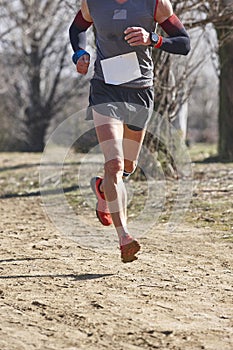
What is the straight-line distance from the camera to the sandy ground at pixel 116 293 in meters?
3.13

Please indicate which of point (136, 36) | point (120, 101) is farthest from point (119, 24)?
point (120, 101)

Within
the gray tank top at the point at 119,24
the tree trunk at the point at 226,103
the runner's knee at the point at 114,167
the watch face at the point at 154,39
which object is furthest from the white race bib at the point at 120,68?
the tree trunk at the point at 226,103

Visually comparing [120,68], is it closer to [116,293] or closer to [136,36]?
Result: [136,36]

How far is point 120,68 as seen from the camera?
450 cm

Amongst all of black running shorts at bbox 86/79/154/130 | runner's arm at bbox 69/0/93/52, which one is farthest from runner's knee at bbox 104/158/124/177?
runner's arm at bbox 69/0/93/52

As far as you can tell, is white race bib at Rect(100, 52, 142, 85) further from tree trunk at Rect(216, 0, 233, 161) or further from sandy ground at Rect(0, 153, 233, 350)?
tree trunk at Rect(216, 0, 233, 161)

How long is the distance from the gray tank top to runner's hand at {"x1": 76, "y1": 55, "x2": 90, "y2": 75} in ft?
0.25

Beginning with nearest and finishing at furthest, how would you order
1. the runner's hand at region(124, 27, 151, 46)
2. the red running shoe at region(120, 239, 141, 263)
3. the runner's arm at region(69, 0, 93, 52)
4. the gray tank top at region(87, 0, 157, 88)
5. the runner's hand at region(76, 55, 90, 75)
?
the red running shoe at region(120, 239, 141, 263), the runner's hand at region(124, 27, 151, 46), the gray tank top at region(87, 0, 157, 88), the runner's hand at region(76, 55, 90, 75), the runner's arm at region(69, 0, 93, 52)

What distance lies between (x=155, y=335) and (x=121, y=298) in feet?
2.16

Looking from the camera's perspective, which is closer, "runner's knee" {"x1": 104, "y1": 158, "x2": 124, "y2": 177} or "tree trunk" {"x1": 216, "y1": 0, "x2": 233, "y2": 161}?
"runner's knee" {"x1": 104, "y1": 158, "x2": 124, "y2": 177}

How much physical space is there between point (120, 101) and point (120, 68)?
0.73ft

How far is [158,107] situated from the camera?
29.4 feet

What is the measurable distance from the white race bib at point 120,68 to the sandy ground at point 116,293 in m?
1.22

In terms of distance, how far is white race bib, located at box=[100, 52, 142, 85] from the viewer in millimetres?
4523
